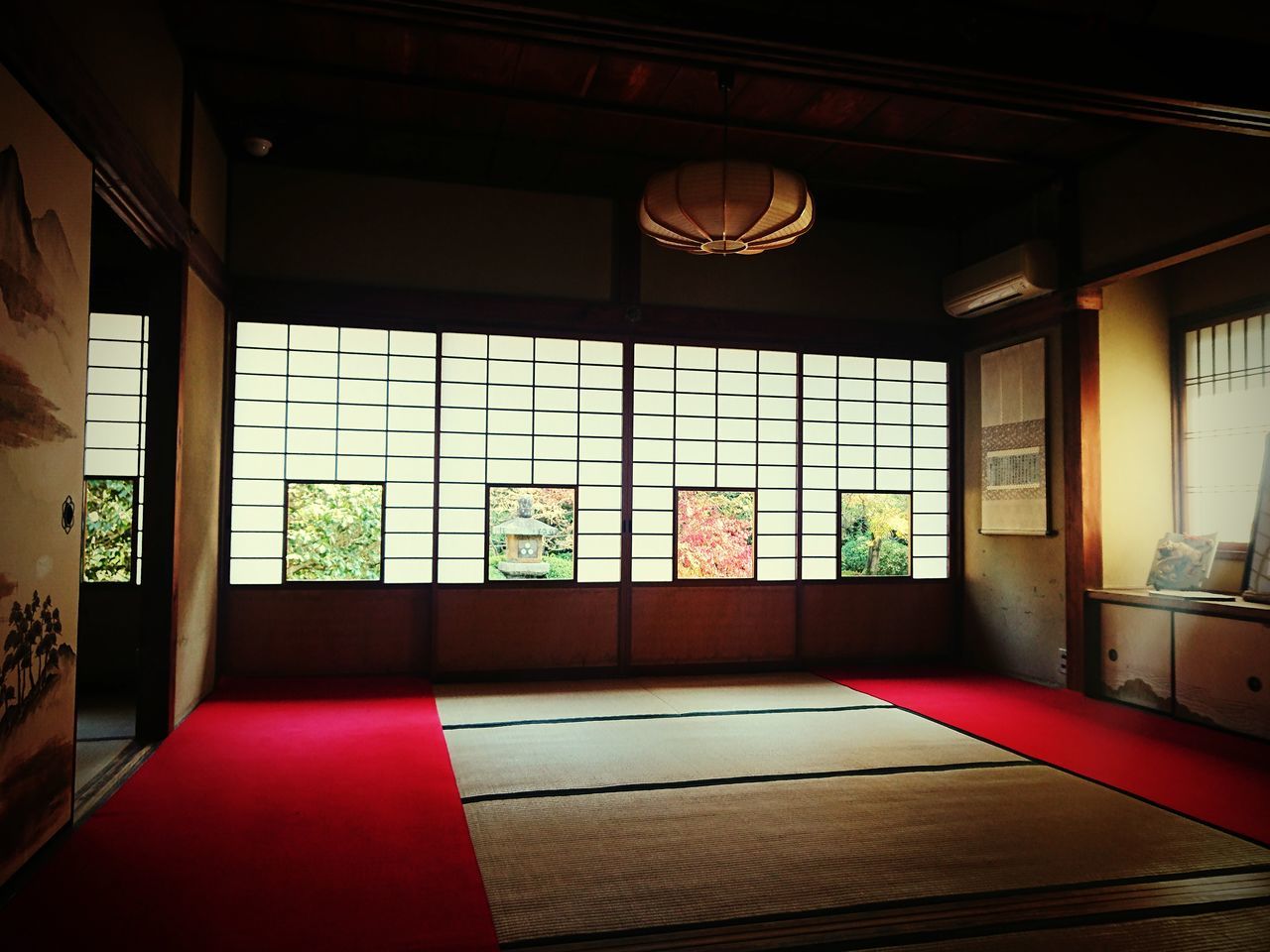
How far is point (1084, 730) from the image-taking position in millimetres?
4445

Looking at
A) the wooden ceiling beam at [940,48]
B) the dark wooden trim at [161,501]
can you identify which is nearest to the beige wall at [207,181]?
the dark wooden trim at [161,501]

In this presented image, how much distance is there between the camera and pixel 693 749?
4.04 metres

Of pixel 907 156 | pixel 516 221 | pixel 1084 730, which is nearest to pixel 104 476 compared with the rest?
pixel 516 221

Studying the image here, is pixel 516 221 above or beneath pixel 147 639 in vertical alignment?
above

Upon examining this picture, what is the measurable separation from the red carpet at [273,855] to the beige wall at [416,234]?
113 inches

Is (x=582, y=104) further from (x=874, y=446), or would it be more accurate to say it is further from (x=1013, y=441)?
(x=1013, y=441)

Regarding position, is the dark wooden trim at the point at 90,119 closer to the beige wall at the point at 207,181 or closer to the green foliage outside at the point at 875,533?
the beige wall at the point at 207,181

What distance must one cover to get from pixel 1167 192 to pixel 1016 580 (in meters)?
2.54

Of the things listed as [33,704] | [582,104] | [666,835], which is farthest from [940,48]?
[33,704]

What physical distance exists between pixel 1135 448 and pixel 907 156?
2297 millimetres

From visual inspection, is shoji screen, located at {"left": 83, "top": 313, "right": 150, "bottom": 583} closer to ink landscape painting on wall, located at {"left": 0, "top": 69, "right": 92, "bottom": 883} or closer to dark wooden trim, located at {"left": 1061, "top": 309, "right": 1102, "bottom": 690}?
ink landscape painting on wall, located at {"left": 0, "top": 69, "right": 92, "bottom": 883}

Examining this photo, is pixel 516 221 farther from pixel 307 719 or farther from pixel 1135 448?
pixel 1135 448

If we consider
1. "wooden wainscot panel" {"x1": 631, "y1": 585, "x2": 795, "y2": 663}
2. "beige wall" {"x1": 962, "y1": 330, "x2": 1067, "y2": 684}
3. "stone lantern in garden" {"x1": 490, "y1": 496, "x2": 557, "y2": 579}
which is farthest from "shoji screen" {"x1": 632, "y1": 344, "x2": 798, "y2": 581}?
"beige wall" {"x1": 962, "y1": 330, "x2": 1067, "y2": 684}

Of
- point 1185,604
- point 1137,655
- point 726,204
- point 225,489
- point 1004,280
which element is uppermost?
point 1004,280
